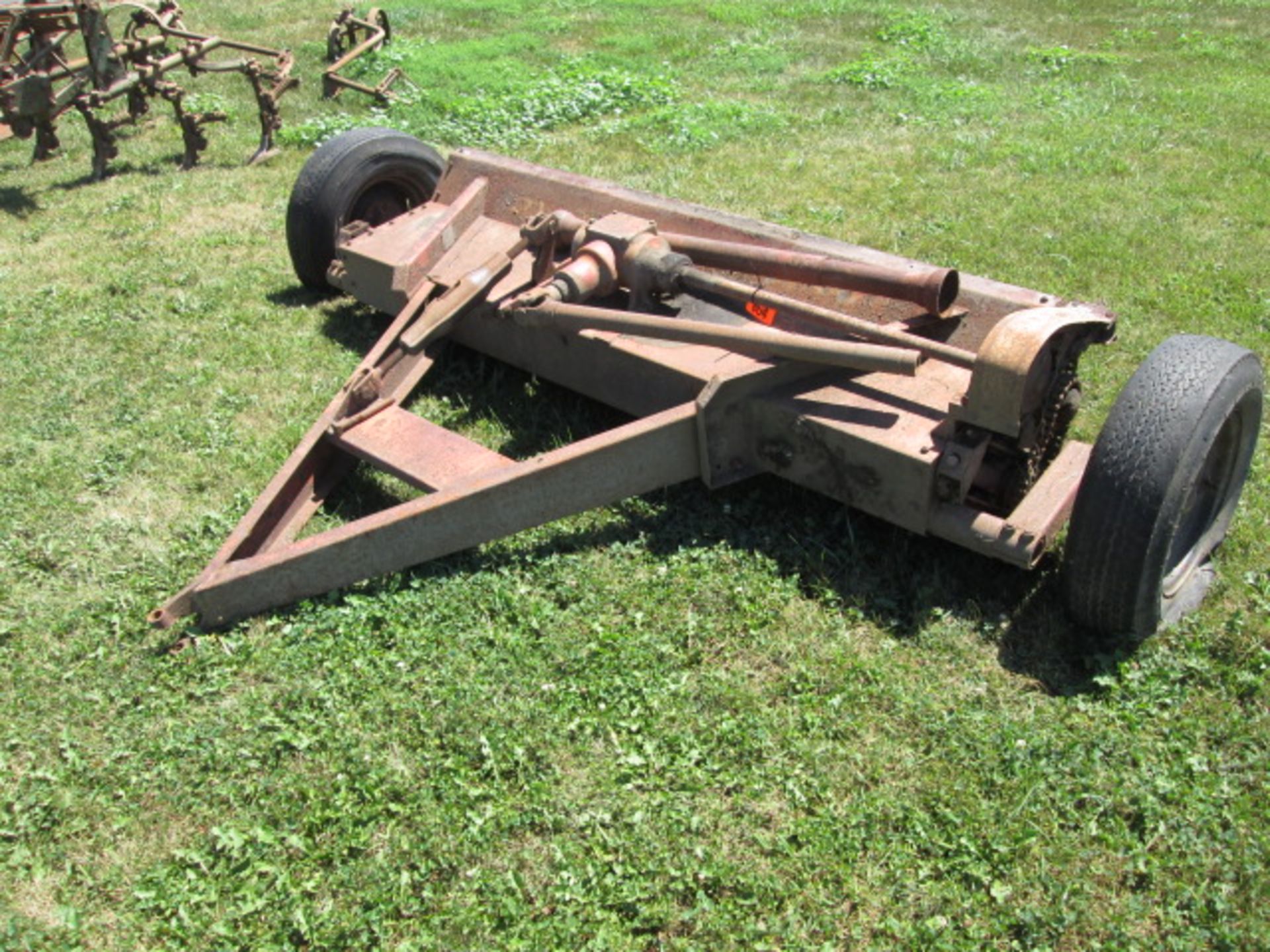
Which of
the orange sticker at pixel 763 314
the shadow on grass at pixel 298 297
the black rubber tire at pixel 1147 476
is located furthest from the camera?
the shadow on grass at pixel 298 297

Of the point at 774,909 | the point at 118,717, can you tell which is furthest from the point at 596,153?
the point at 774,909

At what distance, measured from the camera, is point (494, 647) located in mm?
3701

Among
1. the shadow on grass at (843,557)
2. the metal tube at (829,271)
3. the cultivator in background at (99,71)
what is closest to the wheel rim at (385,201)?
the shadow on grass at (843,557)

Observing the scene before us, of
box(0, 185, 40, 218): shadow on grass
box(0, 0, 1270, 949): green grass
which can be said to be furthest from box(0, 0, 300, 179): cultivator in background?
box(0, 0, 1270, 949): green grass

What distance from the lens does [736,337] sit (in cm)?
388

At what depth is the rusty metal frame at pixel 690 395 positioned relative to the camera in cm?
368

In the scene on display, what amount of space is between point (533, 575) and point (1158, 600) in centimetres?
209

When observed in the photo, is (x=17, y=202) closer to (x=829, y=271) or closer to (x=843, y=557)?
(x=829, y=271)

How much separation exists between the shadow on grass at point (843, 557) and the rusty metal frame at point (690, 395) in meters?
0.20

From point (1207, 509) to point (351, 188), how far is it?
14.0 feet

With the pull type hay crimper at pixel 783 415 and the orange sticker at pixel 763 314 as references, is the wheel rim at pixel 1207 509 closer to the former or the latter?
the pull type hay crimper at pixel 783 415

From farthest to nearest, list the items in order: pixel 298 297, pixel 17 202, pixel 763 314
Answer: pixel 17 202, pixel 298 297, pixel 763 314

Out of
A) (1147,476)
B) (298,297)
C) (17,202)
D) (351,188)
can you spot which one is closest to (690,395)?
(1147,476)

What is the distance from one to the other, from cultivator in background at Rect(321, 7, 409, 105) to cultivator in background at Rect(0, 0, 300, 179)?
945mm
